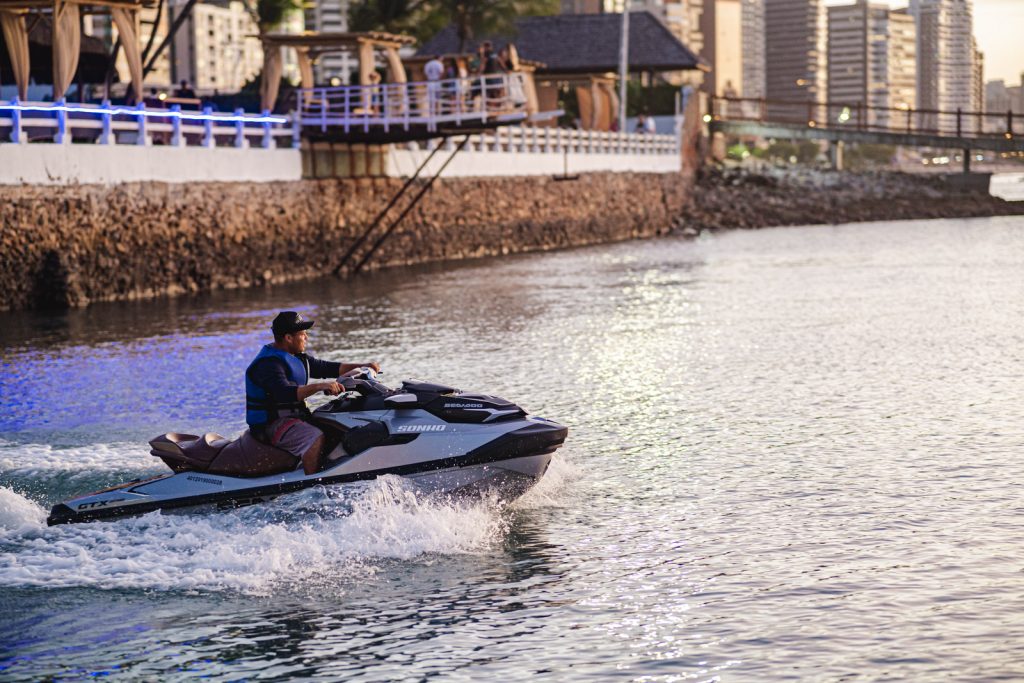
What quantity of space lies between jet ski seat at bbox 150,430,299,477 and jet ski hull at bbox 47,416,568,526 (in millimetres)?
52

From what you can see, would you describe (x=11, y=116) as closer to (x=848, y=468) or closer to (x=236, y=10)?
(x=848, y=468)

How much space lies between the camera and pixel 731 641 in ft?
27.2

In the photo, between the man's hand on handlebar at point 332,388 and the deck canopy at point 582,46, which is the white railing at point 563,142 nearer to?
the deck canopy at point 582,46

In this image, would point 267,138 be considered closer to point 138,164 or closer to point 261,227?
point 261,227

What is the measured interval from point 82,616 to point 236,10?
181350mm

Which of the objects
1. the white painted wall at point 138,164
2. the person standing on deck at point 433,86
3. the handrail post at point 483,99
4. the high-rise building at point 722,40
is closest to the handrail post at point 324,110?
the white painted wall at point 138,164

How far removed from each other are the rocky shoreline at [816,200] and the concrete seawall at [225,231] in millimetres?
15317

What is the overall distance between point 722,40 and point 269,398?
535 feet

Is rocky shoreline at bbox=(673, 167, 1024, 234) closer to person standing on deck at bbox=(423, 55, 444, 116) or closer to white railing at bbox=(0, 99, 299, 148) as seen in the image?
person standing on deck at bbox=(423, 55, 444, 116)

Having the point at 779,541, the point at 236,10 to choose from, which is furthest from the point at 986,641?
the point at 236,10

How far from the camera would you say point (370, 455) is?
413 inches

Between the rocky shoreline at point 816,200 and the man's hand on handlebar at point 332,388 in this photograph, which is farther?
the rocky shoreline at point 816,200

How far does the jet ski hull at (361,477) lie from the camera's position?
412 inches

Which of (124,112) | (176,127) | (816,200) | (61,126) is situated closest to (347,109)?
(176,127)
